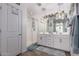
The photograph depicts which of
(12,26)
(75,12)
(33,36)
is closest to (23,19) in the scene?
(12,26)

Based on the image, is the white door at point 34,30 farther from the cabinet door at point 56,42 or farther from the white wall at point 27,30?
the cabinet door at point 56,42

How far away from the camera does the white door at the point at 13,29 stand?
55.9 inches

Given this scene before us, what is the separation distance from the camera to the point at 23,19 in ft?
5.20

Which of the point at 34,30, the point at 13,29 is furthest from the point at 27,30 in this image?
the point at 13,29

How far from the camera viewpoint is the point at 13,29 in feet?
4.83

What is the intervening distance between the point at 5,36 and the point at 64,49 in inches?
47.4

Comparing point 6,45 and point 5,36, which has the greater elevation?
point 5,36

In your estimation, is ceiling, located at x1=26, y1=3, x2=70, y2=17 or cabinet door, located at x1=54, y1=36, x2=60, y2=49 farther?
cabinet door, located at x1=54, y1=36, x2=60, y2=49

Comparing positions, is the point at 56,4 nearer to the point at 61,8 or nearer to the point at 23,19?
the point at 61,8

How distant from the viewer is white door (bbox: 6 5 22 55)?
1.42 metres

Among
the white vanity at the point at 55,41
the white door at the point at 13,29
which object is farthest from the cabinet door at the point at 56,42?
the white door at the point at 13,29

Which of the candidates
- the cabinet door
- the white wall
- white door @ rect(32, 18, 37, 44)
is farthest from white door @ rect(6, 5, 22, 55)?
the cabinet door

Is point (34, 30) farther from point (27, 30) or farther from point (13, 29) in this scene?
point (13, 29)

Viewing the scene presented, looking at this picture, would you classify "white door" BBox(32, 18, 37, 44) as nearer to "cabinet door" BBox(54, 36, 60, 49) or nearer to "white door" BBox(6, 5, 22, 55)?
"white door" BBox(6, 5, 22, 55)
